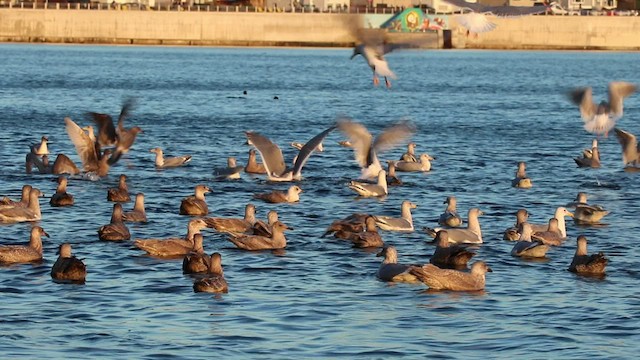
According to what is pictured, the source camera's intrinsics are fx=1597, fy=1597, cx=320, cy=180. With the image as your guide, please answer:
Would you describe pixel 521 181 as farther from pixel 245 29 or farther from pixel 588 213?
pixel 245 29

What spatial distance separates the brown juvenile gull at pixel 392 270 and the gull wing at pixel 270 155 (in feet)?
34.5

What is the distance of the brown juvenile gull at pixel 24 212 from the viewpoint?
92.7ft

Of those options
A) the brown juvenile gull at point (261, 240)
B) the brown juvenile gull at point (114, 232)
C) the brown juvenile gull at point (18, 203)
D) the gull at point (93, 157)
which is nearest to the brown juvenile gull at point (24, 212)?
the brown juvenile gull at point (18, 203)

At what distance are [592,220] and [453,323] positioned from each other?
10554 millimetres

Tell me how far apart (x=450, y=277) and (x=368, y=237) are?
390 cm

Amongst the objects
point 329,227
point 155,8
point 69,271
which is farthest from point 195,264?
point 155,8

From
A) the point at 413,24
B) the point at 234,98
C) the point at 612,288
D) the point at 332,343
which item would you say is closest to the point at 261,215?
the point at 612,288

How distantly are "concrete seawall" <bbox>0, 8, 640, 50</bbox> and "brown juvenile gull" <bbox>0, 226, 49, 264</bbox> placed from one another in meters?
124

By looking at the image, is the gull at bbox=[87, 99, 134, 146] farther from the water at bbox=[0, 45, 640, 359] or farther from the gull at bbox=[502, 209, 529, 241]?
the gull at bbox=[502, 209, 529, 241]

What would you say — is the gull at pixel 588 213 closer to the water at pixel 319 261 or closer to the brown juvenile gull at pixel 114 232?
the water at pixel 319 261

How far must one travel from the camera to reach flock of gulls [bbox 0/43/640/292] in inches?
894

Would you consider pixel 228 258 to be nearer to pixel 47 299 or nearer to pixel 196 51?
pixel 47 299

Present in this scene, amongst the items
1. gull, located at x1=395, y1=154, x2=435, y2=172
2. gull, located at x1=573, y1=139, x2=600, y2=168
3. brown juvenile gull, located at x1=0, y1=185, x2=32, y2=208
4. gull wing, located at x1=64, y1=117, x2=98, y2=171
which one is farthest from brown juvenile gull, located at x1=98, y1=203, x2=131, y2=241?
gull, located at x1=573, y1=139, x2=600, y2=168

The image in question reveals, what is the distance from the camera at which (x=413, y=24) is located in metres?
152
